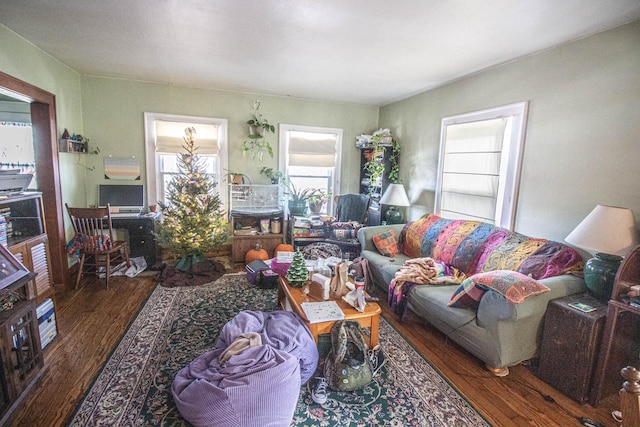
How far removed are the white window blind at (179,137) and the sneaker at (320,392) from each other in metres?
3.51

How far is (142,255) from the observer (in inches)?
157

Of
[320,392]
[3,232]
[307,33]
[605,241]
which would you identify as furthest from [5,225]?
[605,241]

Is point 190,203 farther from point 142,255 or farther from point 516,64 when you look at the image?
point 516,64

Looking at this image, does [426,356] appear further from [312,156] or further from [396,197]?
[312,156]

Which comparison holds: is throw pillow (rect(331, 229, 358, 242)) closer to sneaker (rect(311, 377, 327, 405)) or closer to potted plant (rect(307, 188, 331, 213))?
potted plant (rect(307, 188, 331, 213))

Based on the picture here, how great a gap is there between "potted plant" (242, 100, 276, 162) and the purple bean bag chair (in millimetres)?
3126

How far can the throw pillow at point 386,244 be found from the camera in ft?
11.7

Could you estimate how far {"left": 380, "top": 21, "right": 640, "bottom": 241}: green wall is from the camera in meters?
2.11

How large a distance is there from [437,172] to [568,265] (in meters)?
1.85

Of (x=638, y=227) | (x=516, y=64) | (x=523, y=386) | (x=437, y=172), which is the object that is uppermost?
(x=516, y=64)

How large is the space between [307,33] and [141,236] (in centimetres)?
318

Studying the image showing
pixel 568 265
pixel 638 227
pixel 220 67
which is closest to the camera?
pixel 638 227

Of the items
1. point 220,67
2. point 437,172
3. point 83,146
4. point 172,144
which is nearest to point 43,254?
point 83,146

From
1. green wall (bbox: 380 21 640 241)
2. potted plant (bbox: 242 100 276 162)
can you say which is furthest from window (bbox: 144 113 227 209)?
green wall (bbox: 380 21 640 241)
